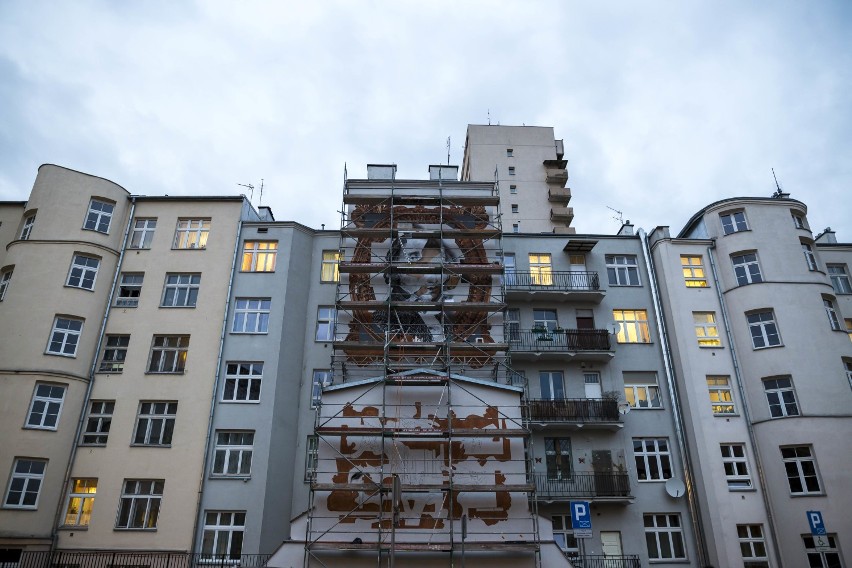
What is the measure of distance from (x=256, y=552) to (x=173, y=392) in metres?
7.28

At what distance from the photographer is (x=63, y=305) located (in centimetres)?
2467

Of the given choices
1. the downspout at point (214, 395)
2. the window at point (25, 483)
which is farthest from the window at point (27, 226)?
the window at point (25, 483)

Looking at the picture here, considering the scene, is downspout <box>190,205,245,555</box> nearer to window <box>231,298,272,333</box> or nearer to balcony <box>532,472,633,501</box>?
window <box>231,298,272,333</box>

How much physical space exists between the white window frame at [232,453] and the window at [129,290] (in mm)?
7319

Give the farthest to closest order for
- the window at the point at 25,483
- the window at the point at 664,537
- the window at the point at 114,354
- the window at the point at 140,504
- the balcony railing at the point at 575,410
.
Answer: the window at the point at 114,354 → the balcony railing at the point at 575,410 → the window at the point at 664,537 → the window at the point at 140,504 → the window at the point at 25,483

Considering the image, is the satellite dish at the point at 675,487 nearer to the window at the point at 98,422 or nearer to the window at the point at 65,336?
the window at the point at 98,422

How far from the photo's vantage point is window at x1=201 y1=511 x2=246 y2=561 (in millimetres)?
21844

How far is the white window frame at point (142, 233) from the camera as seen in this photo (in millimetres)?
27359

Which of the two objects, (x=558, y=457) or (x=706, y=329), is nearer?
(x=558, y=457)

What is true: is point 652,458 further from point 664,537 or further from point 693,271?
point 693,271

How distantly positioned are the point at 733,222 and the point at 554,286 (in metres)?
9.20

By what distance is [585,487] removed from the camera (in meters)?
23.6

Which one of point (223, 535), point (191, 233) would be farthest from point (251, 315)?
point (223, 535)

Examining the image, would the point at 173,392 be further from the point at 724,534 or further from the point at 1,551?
the point at 724,534
